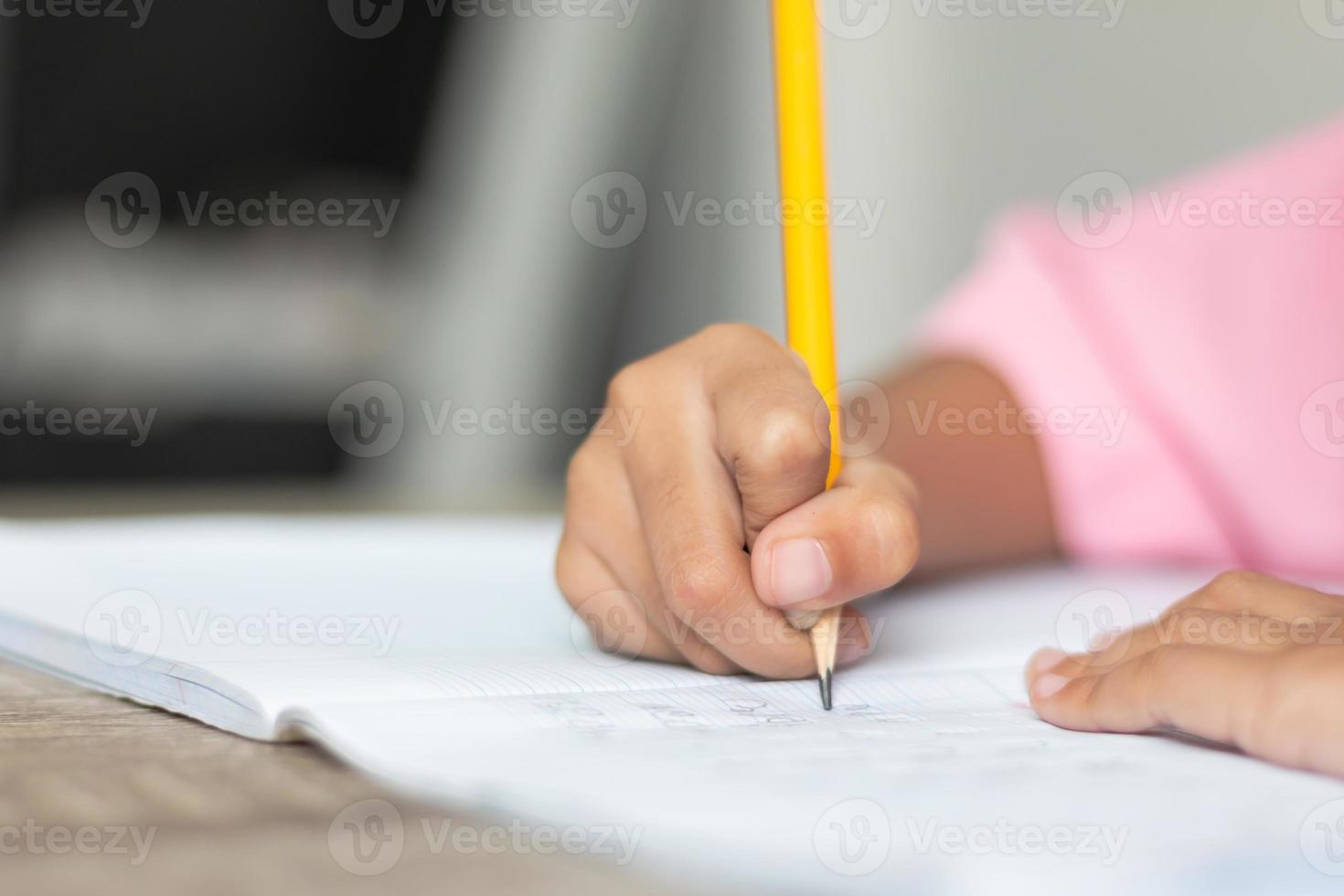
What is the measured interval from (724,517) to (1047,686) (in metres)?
0.10

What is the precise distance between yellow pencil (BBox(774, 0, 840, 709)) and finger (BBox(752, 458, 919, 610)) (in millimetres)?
21

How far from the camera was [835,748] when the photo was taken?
0.29m

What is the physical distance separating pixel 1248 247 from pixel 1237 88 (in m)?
0.72

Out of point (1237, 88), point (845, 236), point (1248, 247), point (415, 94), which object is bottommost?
point (1248, 247)

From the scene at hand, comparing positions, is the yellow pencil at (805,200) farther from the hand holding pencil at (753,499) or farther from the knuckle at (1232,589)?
the knuckle at (1232,589)

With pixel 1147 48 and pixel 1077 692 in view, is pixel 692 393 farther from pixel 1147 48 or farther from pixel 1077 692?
pixel 1147 48

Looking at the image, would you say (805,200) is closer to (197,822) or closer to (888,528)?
(888,528)

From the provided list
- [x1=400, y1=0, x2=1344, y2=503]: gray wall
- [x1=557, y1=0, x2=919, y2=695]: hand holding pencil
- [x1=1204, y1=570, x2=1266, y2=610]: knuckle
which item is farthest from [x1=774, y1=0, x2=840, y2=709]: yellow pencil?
[x1=400, y1=0, x2=1344, y2=503]: gray wall

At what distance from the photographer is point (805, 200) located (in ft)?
1.29

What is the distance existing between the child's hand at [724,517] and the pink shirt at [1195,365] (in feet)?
0.84

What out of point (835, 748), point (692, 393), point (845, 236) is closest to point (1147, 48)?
point (845, 236)

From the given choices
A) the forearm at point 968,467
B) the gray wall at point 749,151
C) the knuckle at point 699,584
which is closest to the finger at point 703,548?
the knuckle at point 699,584

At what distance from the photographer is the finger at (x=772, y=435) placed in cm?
36

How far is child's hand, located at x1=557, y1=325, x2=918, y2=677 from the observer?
36 cm
